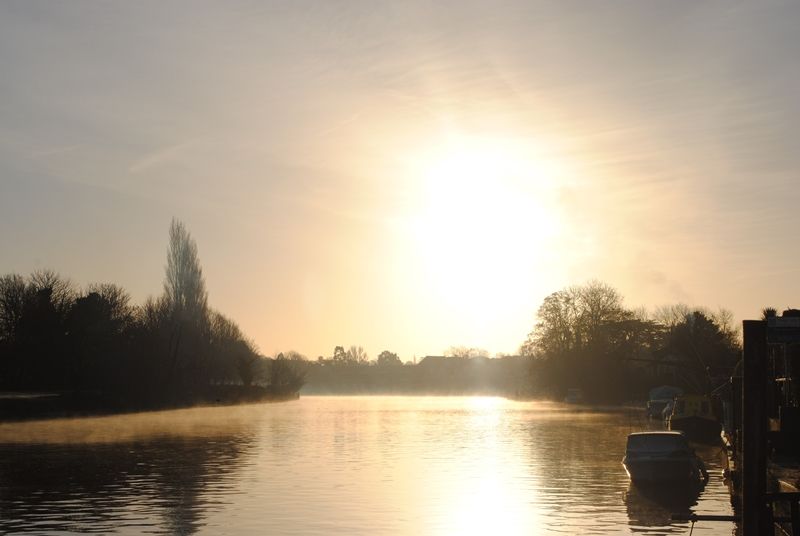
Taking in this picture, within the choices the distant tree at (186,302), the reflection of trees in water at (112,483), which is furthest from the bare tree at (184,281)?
the reflection of trees in water at (112,483)

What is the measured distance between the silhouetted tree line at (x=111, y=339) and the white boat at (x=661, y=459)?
281 feet

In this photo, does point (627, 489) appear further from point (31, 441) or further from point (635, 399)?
point (635, 399)

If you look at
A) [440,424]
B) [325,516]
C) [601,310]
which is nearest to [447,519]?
[325,516]

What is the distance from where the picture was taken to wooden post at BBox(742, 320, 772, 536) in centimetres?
2352

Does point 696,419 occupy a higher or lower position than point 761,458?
lower

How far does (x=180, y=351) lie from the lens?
474 ft

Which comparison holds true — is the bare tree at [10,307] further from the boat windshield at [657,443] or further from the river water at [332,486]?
the boat windshield at [657,443]

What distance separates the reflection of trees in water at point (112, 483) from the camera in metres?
34.6

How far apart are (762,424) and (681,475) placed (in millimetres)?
21651

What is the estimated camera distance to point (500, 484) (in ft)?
153

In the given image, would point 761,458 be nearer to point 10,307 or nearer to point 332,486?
point 332,486

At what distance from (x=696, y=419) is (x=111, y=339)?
76623mm

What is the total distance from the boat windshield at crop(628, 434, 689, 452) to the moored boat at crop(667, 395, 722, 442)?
28.7 meters

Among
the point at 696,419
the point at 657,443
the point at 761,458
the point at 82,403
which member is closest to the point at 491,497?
the point at 657,443
